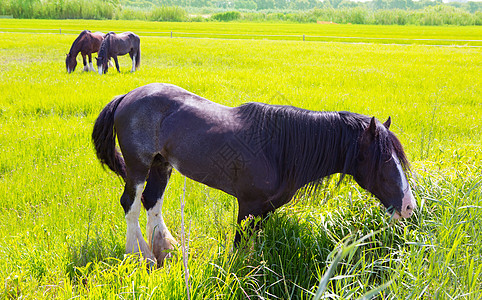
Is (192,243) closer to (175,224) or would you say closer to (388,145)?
(175,224)

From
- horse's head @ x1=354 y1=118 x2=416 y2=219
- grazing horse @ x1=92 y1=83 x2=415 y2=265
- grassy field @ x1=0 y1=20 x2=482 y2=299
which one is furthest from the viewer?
grazing horse @ x1=92 y1=83 x2=415 y2=265

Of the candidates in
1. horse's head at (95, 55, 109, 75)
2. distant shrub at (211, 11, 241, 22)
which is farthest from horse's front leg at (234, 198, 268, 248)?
distant shrub at (211, 11, 241, 22)

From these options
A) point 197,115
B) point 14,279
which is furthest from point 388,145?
point 14,279

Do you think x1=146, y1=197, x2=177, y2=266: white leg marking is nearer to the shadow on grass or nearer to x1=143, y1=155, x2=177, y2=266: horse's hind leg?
x1=143, y1=155, x2=177, y2=266: horse's hind leg

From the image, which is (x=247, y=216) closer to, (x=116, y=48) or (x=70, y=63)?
(x=70, y=63)

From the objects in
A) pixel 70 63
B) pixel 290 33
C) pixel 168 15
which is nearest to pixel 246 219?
pixel 70 63

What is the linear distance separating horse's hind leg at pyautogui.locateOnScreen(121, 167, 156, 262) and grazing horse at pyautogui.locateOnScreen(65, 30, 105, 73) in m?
13.0

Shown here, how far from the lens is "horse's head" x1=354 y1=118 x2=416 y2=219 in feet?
9.23

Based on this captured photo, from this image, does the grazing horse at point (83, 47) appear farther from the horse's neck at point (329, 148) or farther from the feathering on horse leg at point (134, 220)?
the horse's neck at point (329, 148)

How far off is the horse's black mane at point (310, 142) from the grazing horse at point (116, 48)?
44.6 ft

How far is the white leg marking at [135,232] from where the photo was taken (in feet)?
11.8

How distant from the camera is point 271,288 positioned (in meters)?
2.96

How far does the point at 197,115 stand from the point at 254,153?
0.68 metres

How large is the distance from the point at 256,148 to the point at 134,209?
4.77ft
